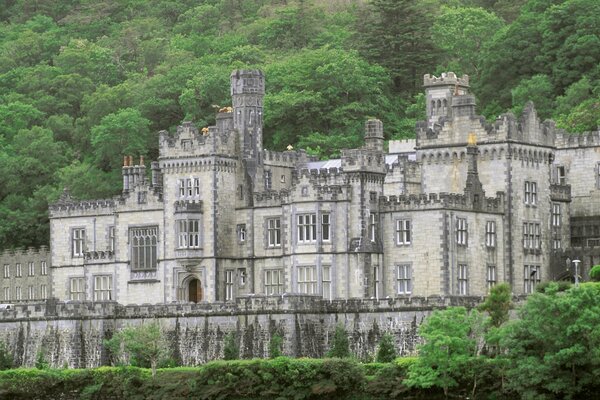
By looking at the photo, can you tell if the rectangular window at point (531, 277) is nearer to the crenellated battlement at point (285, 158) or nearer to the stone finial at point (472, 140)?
the stone finial at point (472, 140)

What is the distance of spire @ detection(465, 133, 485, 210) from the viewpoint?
5037 inches

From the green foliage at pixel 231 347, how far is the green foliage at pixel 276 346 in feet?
6.22

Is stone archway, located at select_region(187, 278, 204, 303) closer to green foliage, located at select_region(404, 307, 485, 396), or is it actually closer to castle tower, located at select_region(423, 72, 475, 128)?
castle tower, located at select_region(423, 72, 475, 128)

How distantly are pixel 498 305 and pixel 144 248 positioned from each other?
29.2 meters

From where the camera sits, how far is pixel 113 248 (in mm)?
139500

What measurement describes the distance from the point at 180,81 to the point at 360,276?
57.7m

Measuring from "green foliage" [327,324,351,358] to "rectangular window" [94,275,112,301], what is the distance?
22245 mm

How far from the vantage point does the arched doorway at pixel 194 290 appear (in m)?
134

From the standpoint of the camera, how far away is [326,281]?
12825cm

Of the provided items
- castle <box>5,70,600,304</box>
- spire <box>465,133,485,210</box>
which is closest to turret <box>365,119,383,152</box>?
castle <box>5,70,600,304</box>

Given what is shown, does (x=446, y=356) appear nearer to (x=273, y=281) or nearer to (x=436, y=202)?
(x=436, y=202)

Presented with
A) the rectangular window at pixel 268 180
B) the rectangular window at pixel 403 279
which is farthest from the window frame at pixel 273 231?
the rectangular window at pixel 403 279

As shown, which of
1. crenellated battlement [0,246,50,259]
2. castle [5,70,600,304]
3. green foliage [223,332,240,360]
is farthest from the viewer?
crenellated battlement [0,246,50,259]

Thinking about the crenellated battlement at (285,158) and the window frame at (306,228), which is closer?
the window frame at (306,228)
